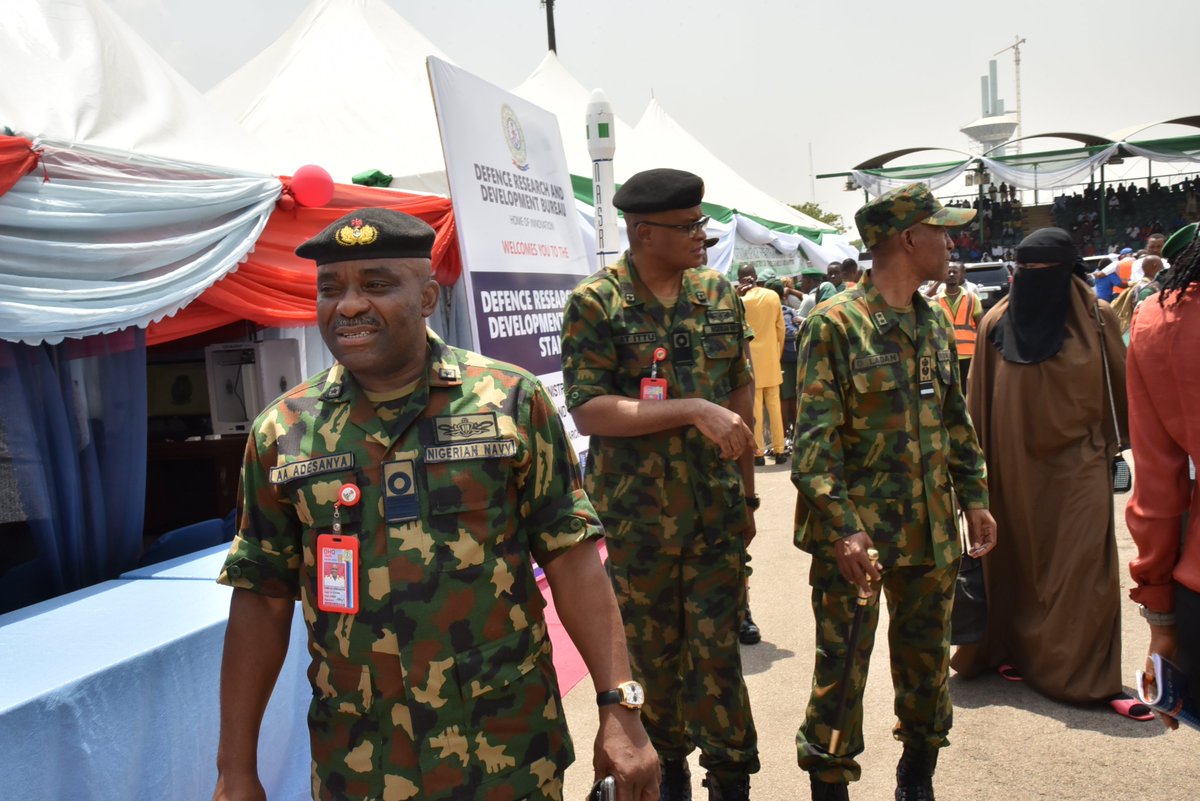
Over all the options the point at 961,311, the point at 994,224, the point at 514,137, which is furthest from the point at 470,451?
the point at 994,224

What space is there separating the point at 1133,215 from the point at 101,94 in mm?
41952

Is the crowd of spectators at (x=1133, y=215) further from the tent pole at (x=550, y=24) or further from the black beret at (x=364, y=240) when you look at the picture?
the black beret at (x=364, y=240)

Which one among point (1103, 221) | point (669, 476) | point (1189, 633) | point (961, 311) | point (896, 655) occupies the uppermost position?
point (1103, 221)

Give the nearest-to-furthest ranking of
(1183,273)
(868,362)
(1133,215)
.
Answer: (1183,273) < (868,362) < (1133,215)

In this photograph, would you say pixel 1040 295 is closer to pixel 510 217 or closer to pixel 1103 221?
pixel 510 217

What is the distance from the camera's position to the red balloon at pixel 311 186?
491cm

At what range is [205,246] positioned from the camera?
437cm

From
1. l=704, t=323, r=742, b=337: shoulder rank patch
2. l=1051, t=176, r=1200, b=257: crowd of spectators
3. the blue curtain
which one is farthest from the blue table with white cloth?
l=1051, t=176, r=1200, b=257: crowd of spectators

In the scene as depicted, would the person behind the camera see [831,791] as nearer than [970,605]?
Yes

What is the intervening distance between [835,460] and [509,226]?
3530 mm

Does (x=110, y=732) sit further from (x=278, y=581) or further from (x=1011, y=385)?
(x=1011, y=385)

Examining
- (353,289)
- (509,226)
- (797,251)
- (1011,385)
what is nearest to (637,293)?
(353,289)

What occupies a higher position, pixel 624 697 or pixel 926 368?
pixel 926 368

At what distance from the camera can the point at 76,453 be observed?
402cm
